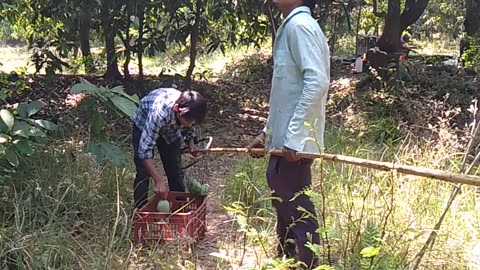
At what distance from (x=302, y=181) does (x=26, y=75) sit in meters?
5.53

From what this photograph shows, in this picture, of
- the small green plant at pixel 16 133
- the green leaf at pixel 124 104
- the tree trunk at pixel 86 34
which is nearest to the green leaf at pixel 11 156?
the small green plant at pixel 16 133

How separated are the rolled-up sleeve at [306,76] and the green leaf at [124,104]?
804mm

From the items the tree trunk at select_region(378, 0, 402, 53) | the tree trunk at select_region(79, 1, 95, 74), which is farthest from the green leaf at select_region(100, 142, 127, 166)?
the tree trunk at select_region(378, 0, 402, 53)

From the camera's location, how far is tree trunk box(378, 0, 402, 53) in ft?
22.5

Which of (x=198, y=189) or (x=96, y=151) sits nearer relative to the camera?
(x=96, y=151)

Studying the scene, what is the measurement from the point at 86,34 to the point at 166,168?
161 inches

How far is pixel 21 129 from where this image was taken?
2.48m

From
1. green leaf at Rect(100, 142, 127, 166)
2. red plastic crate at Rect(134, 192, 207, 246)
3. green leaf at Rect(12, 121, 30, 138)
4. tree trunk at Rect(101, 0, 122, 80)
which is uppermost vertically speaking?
tree trunk at Rect(101, 0, 122, 80)

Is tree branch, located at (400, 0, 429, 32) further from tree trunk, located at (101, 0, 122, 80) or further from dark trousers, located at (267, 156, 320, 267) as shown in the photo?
dark trousers, located at (267, 156, 320, 267)

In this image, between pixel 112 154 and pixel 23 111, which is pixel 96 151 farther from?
pixel 23 111

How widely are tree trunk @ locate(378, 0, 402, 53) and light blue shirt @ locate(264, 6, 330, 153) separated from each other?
495cm

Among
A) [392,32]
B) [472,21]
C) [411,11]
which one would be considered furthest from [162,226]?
[472,21]

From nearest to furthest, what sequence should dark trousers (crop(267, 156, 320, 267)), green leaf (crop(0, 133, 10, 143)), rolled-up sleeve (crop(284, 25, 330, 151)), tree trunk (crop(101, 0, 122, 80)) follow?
rolled-up sleeve (crop(284, 25, 330, 151)) → dark trousers (crop(267, 156, 320, 267)) → green leaf (crop(0, 133, 10, 143)) → tree trunk (crop(101, 0, 122, 80))

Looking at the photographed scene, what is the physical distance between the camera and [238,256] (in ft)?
8.92
